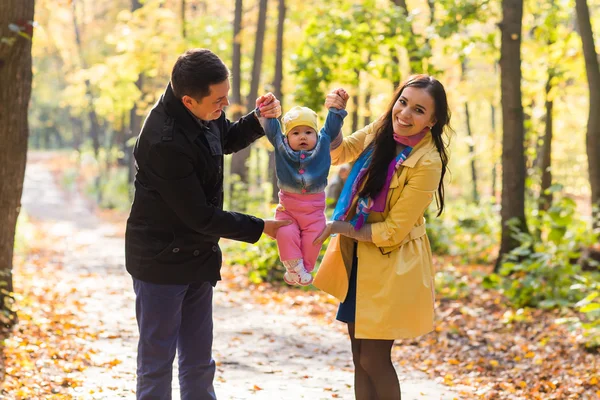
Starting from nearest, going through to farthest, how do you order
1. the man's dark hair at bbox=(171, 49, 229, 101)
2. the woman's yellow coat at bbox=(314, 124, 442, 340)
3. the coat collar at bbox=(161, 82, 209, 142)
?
the man's dark hair at bbox=(171, 49, 229, 101) < the coat collar at bbox=(161, 82, 209, 142) < the woman's yellow coat at bbox=(314, 124, 442, 340)

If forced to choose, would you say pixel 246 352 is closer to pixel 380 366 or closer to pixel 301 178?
pixel 380 366

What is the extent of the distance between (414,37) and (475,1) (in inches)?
42.0

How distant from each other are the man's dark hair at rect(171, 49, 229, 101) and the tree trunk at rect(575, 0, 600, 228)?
8.01m

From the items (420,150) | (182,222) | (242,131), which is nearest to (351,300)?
(420,150)

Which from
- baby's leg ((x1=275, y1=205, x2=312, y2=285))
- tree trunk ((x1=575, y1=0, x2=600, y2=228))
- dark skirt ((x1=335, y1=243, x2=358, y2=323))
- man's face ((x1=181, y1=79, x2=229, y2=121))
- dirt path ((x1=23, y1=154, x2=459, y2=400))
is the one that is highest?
tree trunk ((x1=575, y1=0, x2=600, y2=228))

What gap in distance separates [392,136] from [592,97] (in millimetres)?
7365

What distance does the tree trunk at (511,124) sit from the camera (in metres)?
10.1

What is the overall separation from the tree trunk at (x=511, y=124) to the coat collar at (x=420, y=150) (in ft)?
22.9

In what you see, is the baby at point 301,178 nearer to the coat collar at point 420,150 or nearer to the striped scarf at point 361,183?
the striped scarf at point 361,183

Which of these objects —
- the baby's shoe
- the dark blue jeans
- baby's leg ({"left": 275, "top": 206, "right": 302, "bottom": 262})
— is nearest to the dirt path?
the dark blue jeans

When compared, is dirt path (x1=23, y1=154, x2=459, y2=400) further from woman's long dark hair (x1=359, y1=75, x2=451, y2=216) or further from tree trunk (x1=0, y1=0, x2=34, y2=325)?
woman's long dark hair (x1=359, y1=75, x2=451, y2=216)

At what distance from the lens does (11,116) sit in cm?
636

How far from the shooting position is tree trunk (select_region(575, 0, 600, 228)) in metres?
9.89

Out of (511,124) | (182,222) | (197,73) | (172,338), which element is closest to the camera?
(197,73)
